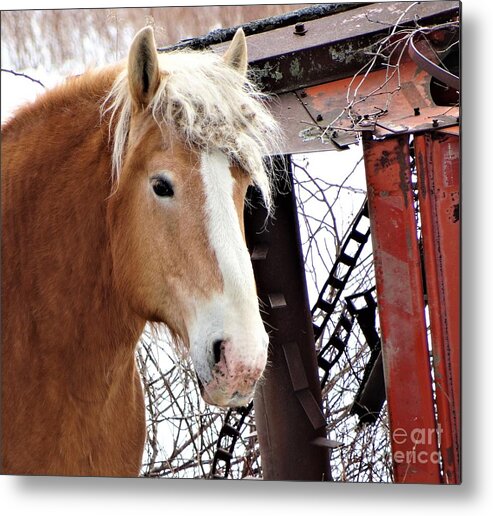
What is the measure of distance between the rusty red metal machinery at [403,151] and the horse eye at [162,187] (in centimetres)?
53

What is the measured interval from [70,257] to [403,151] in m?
0.97

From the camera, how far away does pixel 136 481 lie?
2.51m

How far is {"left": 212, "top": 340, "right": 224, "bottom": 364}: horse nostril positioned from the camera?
1.88 m

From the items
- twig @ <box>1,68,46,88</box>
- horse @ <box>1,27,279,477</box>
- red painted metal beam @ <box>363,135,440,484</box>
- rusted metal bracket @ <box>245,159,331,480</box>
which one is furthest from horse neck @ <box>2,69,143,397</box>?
red painted metal beam @ <box>363,135,440,484</box>

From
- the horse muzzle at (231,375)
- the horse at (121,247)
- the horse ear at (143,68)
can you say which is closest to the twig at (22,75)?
the horse at (121,247)

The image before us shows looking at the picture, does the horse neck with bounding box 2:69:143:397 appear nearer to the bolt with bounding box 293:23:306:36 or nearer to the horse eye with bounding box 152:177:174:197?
the horse eye with bounding box 152:177:174:197

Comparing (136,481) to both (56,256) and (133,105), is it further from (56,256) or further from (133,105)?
(133,105)

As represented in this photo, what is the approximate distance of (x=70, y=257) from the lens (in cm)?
216

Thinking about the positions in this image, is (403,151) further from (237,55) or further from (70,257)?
(70,257)

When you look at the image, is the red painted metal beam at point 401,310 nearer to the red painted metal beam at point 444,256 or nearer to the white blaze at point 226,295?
the red painted metal beam at point 444,256

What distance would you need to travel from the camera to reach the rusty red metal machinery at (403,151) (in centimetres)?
229

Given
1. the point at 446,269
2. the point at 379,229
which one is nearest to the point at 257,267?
the point at 379,229

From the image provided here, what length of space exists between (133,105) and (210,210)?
354 millimetres

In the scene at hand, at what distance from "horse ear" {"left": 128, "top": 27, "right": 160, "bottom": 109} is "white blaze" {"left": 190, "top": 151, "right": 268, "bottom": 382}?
22cm
